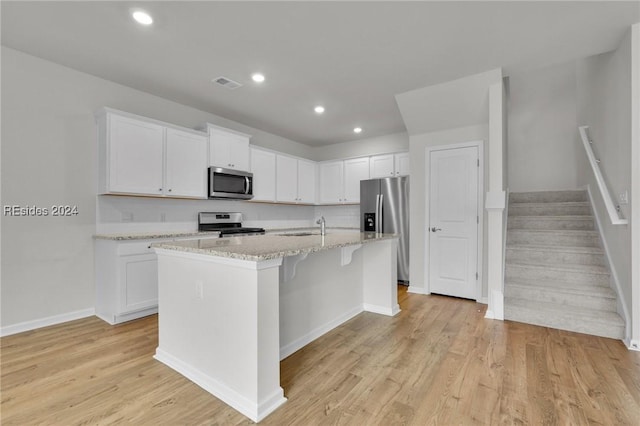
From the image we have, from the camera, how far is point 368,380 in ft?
6.33

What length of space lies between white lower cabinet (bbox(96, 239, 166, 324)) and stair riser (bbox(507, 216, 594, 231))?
470 centimetres

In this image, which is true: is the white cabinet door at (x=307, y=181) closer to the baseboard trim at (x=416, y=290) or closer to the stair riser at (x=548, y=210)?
the baseboard trim at (x=416, y=290)

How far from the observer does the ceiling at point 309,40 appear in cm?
215

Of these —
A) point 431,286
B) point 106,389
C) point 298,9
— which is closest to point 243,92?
point 298,9

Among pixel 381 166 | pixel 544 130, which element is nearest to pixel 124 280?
pixel 381 166

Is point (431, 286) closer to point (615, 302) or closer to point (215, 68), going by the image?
point (615, 302)

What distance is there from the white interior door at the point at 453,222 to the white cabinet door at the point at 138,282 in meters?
3.52

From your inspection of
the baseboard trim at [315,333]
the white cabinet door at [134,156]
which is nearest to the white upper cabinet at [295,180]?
the white cabinet door at [134,156]

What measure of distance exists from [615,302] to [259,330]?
336 cm

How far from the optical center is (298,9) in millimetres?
2133

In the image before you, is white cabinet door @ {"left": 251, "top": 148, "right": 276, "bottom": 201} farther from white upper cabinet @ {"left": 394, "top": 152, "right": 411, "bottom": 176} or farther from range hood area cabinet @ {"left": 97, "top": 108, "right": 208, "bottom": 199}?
white upper cabinet @ {"left": 394, "top": 152, "right": 411, "bottom": 176}

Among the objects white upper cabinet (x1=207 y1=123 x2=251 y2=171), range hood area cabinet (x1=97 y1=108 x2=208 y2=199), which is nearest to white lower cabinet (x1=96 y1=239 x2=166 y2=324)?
range hood area cabinet (x1=97 y1=108 x2=208 y2=199)

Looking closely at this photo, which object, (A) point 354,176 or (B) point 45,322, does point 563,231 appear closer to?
(A) point 354,176

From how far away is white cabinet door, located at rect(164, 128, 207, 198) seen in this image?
3.56 meters
